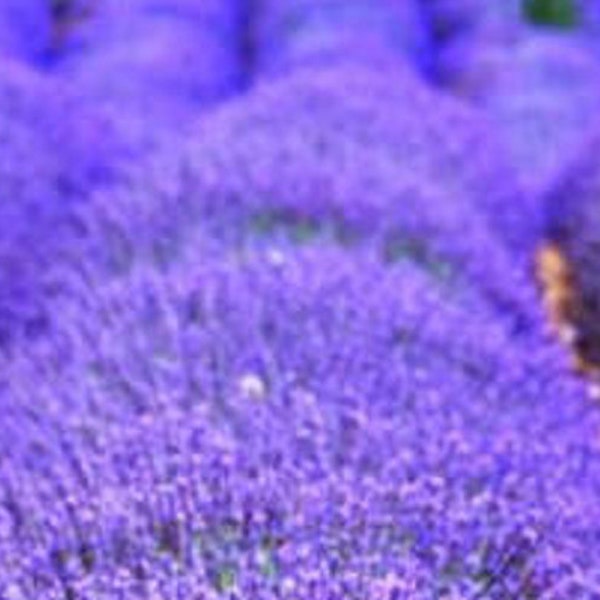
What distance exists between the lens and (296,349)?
2.31 meters

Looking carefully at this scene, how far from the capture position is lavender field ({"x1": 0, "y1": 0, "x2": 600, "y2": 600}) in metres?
1.65

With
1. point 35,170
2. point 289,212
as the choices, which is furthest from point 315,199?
point 35,170

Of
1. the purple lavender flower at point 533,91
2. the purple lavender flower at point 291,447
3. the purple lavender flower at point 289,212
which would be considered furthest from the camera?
the purple lavender flower at point 533,91

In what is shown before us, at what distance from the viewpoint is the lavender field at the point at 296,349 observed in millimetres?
1652

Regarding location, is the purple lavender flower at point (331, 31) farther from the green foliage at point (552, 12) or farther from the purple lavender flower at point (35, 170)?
the purple lavender flower at point (35, 170)

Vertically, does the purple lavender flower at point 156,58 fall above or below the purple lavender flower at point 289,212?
below

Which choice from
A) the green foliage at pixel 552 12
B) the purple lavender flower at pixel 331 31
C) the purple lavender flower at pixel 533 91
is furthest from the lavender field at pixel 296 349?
the green foliage at pixel 552 12

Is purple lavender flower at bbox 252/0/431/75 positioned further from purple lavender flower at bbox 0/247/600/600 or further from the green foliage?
purple lavender flower at bbox 0/247/600/600

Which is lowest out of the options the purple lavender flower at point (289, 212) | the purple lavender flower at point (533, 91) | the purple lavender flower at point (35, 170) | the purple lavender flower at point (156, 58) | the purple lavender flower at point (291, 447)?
the purple lavender flower at point (156, 58)

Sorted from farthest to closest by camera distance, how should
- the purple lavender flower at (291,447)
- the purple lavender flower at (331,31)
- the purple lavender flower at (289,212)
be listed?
the purple lavender flower at (331,31), the purple lavender flower at (289,212), the purple lavender flower at (291,447)

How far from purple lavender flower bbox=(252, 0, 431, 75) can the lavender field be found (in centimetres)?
64

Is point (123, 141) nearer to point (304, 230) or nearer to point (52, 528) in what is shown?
point (304, 230)

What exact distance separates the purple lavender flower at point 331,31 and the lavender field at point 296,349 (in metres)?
0.64

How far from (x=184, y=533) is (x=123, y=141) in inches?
98.6
